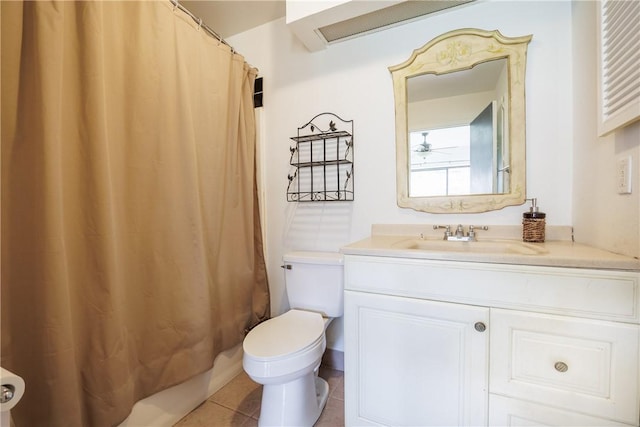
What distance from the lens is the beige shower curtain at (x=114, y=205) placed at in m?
0.87

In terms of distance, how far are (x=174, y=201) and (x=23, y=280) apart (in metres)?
0.58

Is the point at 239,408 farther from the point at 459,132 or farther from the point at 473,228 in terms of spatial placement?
the point at 459,132

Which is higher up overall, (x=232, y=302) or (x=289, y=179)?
(x=289, y=179)

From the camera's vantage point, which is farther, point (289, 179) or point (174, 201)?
point (289, 179)

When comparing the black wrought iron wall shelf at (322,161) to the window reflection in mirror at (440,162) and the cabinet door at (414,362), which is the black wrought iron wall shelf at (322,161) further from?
the cabinet door at (414,362)

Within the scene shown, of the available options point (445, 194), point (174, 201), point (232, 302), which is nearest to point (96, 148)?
point (174, 201)

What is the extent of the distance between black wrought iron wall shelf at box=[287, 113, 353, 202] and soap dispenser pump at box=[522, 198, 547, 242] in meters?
0.92

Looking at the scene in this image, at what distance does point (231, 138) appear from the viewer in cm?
171

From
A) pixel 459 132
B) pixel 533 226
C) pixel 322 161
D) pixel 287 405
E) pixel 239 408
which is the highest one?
pixel 459 132

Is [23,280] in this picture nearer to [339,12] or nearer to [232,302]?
[232,302]

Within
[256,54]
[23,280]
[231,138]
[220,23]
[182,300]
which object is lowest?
[182,300]

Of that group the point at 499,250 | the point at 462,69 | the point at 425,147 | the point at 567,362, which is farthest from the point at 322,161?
the point at 567,362

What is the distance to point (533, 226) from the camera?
128cm

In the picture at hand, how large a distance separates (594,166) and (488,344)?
2.83ft
